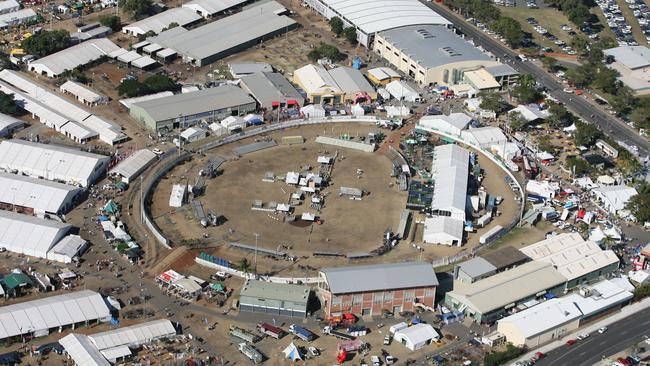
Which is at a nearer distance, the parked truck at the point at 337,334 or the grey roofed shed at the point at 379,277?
the parked truck at the point at 337,334

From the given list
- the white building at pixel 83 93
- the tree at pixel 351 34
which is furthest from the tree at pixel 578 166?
the white building at pixel 83 93

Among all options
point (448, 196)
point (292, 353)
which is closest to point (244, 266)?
point (292, 353)

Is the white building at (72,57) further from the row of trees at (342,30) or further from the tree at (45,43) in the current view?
the row of trees at (342,30)

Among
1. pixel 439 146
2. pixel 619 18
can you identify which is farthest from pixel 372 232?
pixel 619 18

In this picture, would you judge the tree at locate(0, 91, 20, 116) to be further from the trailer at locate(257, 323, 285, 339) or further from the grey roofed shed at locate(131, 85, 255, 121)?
the trailer at locate(257, 323, 285, 339)

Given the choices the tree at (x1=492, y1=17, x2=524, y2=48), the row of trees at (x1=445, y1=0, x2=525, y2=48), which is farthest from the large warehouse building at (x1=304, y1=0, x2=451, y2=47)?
the tree at (x1=492, y1=17, x2=524, y2=48)
